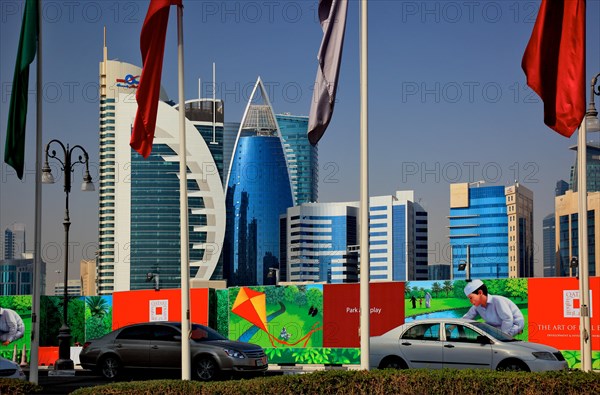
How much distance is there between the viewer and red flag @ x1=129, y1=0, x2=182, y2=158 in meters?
17.7

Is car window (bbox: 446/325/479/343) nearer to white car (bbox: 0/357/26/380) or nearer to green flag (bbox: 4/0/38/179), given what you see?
white car (bbox: 0/357/26/380)

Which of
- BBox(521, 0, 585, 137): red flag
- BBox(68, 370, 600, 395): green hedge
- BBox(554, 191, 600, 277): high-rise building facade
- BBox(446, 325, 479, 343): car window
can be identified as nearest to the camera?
BBox(68, 370, 600, 395): green hedge

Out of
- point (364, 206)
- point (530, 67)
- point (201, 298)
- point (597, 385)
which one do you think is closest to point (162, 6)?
point (364, 206)

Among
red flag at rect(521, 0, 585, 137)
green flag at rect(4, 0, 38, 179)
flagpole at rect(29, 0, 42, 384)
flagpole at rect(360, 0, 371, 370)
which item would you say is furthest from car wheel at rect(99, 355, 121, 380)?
red flag at rect(521, 0, 585, 137)

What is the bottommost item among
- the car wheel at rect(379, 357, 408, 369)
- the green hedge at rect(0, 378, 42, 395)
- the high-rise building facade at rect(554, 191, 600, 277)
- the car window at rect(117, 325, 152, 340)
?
the car wheel at rect(379, 357, 408, 369)

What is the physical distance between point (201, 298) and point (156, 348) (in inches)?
445

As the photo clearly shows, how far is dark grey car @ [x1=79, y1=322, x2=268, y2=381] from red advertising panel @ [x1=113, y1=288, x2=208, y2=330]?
1017 centimetres

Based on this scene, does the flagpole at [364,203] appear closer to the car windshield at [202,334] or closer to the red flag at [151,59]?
the red flag at [151,59]

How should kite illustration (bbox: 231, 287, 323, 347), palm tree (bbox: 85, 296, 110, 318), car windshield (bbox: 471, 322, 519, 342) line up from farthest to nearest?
palm tree (bbox: 85, 296, 110, 318)
kite illustration (bbox: 231, 287, 323, 347)
car windshield (bbox: 471, 322, 519, 342)

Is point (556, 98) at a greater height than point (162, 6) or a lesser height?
lesser

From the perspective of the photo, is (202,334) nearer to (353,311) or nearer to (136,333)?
(136,333)

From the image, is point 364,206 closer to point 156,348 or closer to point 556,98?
point 556,98

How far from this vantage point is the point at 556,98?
1638 centimetres

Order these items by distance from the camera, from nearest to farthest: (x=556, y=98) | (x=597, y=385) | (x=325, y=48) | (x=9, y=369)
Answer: (x=597, y=385) → (x=556, y=98) → (x=325, y=48) → (x=9, y=369)
